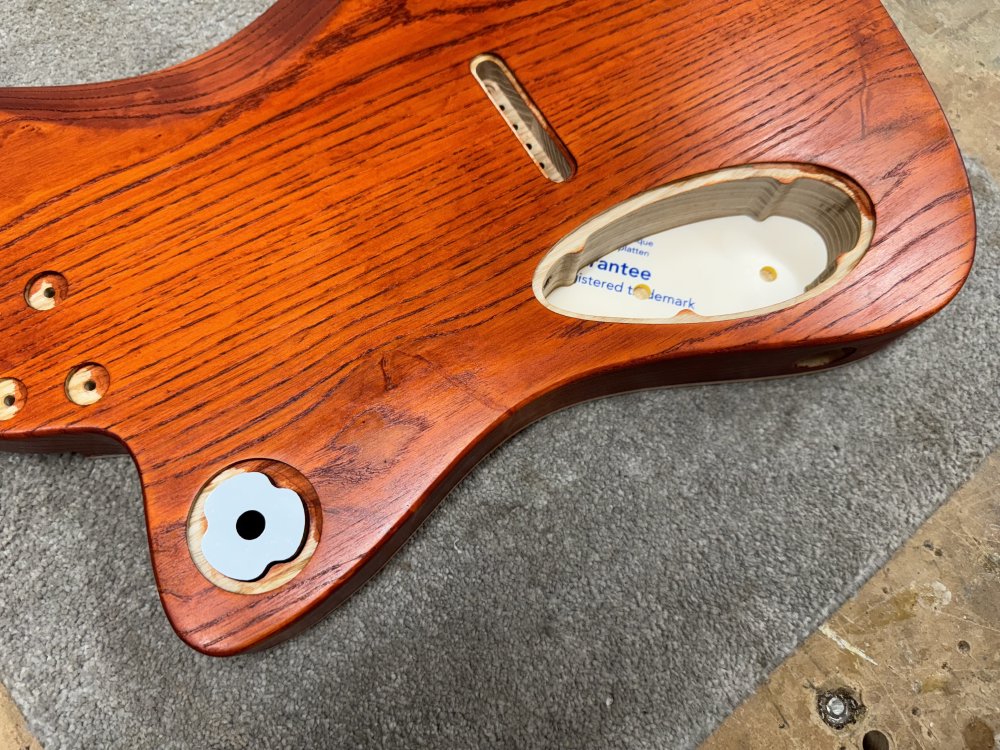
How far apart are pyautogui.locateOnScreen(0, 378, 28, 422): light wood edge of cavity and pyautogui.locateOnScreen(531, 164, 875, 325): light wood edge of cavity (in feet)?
1.36

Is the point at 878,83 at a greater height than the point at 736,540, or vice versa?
the point at 878,83

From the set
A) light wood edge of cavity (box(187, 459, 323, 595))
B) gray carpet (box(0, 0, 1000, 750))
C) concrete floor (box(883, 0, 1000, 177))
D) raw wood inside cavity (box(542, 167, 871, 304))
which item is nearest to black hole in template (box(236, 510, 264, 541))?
light wood edge of cavity (box(187, 459, 323, 595))

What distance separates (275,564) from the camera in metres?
0.58

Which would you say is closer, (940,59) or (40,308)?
(40,308)

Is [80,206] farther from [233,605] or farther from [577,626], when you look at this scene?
[577,626]

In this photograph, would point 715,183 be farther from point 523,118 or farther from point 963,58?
point 963,58

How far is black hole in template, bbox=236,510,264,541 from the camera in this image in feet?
1.89

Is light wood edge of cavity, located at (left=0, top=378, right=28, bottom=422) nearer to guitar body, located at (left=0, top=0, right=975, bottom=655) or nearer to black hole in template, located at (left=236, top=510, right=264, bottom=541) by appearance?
guitar body, located at (left=0, top=0, right=975, bottom=655)

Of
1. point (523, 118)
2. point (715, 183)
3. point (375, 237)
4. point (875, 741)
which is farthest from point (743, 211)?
point (875, 741)

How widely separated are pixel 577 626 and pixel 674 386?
0.86 ft

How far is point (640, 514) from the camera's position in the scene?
2.54 ft

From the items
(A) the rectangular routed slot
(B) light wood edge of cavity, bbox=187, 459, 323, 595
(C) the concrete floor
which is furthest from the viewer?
(C) the concrete floor

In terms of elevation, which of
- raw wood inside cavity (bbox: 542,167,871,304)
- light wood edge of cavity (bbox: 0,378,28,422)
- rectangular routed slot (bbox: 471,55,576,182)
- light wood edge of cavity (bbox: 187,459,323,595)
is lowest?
light wood edge of cavity (bbox: 187,459,323,595)

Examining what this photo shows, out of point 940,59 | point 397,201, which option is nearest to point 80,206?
point 397,201
